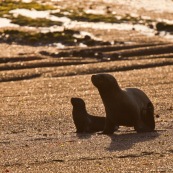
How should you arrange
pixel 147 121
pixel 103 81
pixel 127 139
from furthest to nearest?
pixel 147 121
pixel 103 81
pixel 127 139

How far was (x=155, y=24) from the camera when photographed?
130 feet

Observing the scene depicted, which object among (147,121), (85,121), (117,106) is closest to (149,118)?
(147,121)

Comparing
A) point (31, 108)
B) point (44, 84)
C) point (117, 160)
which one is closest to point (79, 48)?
point (44, 84)

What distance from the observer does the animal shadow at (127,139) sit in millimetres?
12523

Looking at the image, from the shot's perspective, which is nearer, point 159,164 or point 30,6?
point 159,164

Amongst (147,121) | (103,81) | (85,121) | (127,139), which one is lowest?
(85,121)

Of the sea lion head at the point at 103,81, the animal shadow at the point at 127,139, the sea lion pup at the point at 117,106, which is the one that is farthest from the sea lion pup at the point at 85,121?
the animal shadow at the point at 127,139

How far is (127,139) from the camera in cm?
1348

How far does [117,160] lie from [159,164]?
78 centimetres

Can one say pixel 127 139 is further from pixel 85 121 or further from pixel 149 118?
pixel 85 121

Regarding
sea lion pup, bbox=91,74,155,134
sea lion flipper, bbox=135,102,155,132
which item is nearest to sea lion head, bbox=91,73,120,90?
sea lion pup, bbox=91,74,155,134

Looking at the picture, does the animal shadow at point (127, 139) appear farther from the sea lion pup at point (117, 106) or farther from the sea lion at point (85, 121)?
the sea lion at point (85, 121)

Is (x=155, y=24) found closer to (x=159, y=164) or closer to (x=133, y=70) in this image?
(x=133, y=70)

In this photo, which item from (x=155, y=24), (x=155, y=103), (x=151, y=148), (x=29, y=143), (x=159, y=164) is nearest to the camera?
(x=159, y=164)
